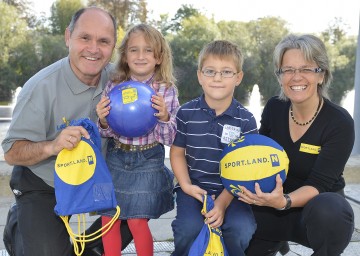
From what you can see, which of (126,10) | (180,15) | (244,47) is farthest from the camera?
(244,47)

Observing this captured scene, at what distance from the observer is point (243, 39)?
1280cm

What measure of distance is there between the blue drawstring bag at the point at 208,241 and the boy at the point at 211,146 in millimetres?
64

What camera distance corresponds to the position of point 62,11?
11.9 m

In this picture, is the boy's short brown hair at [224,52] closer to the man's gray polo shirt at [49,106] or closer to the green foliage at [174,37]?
the man's gray polo shirt at [49,106]

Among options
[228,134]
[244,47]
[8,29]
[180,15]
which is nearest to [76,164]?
[228,134]

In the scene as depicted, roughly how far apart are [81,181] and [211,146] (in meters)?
0.85

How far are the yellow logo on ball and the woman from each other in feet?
2.99

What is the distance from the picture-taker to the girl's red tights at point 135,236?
3336 mm

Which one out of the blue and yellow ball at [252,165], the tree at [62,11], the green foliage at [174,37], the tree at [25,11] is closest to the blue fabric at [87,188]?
the blue and yellow ball at [252,165]

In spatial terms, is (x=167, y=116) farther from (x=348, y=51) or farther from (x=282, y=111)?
(x=348, y=51)

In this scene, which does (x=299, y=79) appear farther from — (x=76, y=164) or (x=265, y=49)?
(x=265, y=49)

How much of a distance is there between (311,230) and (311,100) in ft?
2.81

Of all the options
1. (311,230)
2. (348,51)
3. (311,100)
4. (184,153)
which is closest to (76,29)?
(184,153)

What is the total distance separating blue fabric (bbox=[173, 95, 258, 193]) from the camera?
3205 mm
